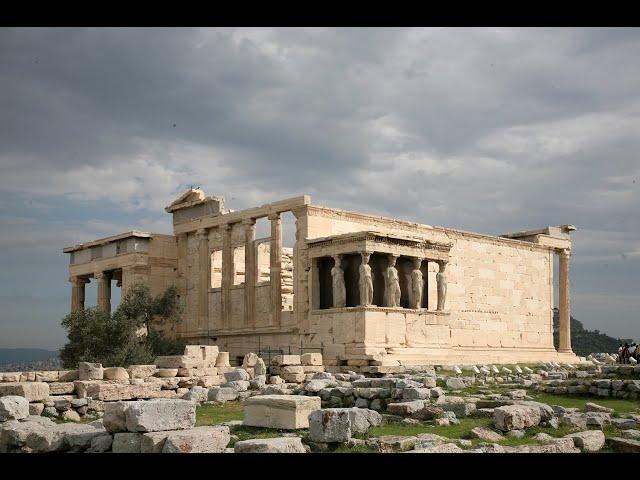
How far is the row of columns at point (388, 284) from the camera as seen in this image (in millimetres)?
23250

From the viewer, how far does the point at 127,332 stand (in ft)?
81.9

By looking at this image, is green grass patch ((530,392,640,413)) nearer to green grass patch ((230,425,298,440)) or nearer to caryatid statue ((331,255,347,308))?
green grass patch ((230,425,298,440))

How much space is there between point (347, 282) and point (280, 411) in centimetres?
1409

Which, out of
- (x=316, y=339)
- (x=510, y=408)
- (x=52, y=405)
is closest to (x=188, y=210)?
(x=316, y=339)

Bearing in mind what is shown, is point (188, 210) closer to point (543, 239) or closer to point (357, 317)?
point (357, 317)

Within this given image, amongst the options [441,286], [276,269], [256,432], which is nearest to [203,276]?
[276,269]

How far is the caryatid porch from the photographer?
2341 cm

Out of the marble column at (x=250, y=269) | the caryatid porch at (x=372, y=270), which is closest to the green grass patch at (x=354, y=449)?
the caryatid porch at (x=372, y=270)

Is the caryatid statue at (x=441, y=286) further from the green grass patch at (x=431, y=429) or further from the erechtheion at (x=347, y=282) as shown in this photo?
the green grass patch at (x=431, y=429)

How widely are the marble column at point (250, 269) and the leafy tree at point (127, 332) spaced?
2359mm

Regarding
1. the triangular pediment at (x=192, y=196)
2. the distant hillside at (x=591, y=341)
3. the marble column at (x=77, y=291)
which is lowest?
the distant hillside at (x=591, y=341)

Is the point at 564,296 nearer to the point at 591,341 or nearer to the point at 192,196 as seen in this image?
the point at 192,196

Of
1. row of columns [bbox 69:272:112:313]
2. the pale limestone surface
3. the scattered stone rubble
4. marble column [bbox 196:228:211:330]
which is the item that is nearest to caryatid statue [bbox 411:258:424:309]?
the scattered stone rubble
